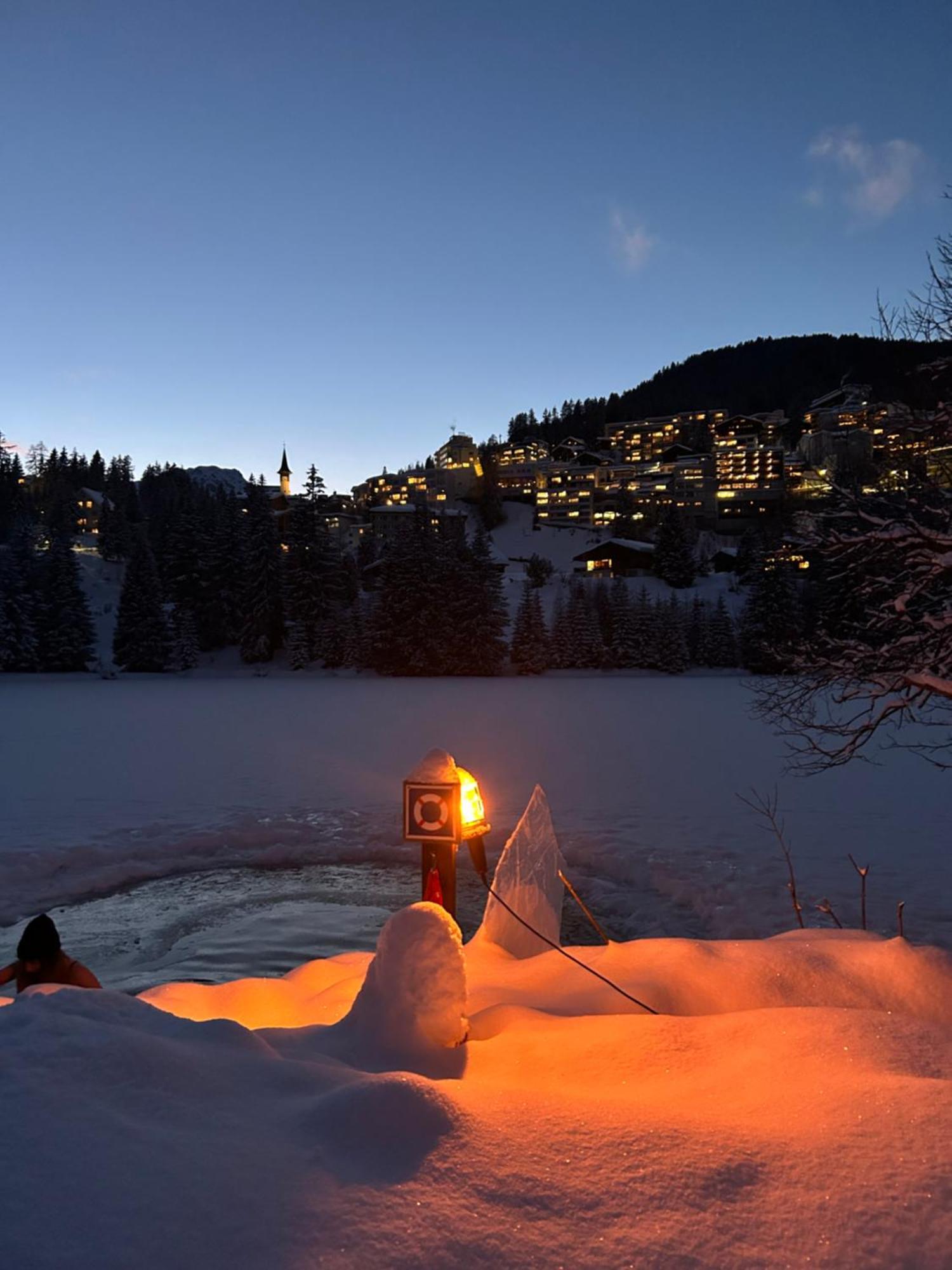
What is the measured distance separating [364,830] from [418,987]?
9.73 meters

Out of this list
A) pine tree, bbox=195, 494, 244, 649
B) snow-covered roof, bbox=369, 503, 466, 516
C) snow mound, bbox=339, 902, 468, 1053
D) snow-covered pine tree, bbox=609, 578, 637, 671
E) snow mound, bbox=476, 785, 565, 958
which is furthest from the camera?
snow-covered roof, bbox=369, 503, 466, 516

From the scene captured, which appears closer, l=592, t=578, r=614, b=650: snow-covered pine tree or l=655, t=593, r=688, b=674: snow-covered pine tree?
l=655, t=593, r=688, b=674: snow-covered pine tree

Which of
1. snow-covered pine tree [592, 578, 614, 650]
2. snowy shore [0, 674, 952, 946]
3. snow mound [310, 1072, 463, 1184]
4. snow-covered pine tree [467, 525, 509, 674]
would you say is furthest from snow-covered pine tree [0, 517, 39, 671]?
snow mound [310, 1072, 463, 1184]

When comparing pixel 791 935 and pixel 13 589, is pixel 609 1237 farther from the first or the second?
pixel 13 589

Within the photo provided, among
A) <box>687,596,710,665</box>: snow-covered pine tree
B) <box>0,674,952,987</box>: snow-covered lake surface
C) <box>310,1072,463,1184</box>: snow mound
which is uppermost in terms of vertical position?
<box>687,596,710,665</box>: snow-covered pine tree

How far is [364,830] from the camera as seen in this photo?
13.0 metres

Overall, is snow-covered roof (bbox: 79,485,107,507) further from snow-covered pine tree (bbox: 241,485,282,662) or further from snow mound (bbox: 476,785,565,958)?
snow mound (bbox: 476,785,565,958)

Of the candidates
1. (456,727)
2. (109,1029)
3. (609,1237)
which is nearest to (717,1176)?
(609,1237)

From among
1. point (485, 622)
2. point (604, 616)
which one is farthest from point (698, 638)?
point (485, 622)

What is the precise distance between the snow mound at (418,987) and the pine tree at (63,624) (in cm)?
6392

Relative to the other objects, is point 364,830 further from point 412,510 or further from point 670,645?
point 412,510

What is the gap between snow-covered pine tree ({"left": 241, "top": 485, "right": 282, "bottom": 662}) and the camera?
60719mm

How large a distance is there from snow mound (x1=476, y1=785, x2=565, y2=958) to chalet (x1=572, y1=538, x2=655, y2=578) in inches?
3444

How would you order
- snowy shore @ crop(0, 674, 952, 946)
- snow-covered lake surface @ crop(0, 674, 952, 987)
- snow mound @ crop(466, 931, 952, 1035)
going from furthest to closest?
snowy shore @ crop(0, 674, 952, 946) → snow-covered lake surface @ crop(0, 674, 952, 987) → snow mound @ crop(466, 931, 952, 1035)
